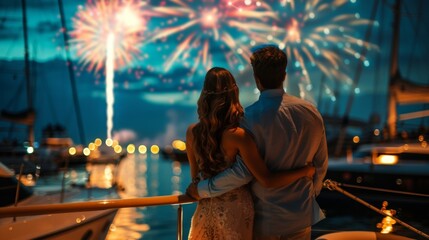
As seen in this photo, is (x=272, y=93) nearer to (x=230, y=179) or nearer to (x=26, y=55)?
(x=230, y=179)

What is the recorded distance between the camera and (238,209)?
323 centimetres

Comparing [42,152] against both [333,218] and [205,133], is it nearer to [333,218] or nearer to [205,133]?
[333,218]

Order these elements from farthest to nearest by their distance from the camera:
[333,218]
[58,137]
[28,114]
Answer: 1. [58,137]
2. [28,114]
3. [333,218]

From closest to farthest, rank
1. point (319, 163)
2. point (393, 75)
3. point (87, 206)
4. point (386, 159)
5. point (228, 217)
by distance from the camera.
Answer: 1. point (228, 217)
2. point (319, 163)
3. point (87, 206)
4. point (386, 159)
5. point (393, 75)

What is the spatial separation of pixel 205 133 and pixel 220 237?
585 mm

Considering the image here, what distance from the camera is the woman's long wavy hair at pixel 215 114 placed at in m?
3.19

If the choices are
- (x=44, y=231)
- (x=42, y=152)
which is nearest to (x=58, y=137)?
(x=42, y=152)

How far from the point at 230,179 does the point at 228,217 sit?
22 cm

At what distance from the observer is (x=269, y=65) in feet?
10.3

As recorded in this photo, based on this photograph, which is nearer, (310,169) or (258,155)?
(258,155)

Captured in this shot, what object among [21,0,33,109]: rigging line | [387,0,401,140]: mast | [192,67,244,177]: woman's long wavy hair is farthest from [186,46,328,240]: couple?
[21,0,33,109]: rigging line

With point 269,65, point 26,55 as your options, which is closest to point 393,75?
point 26,55

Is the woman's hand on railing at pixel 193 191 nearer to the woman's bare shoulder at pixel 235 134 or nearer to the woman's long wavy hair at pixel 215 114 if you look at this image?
the woman's long wavy hair at pixel 215 114

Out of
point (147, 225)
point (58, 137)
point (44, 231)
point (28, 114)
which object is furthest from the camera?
point (58, 137)
